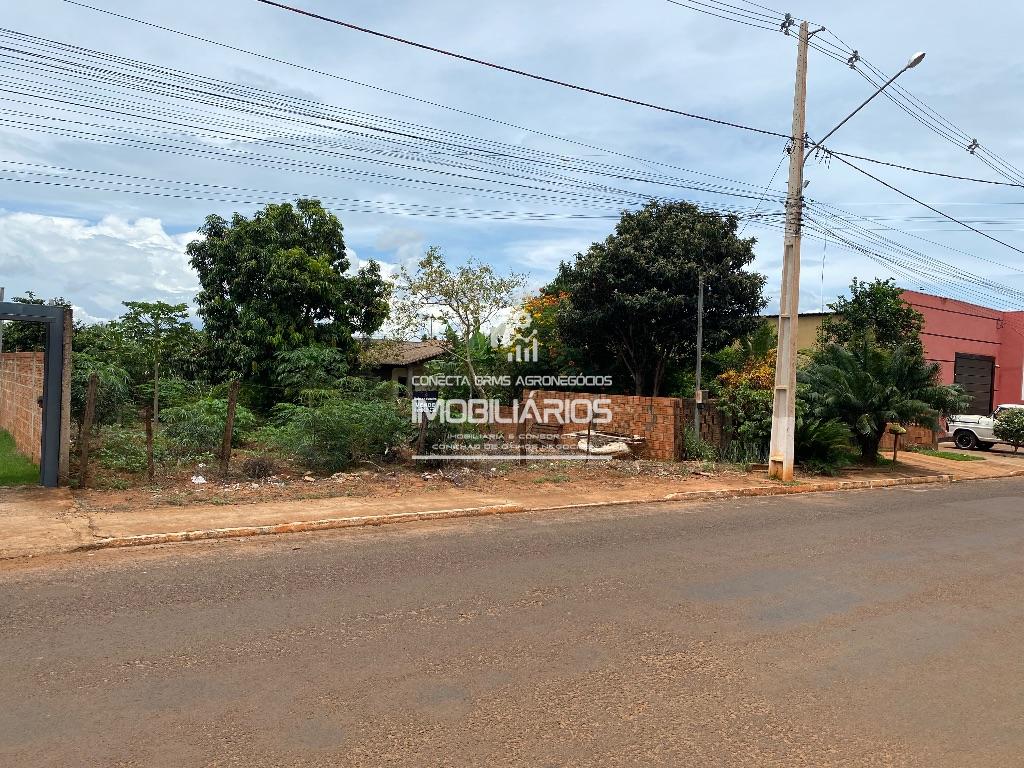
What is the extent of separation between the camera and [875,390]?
17.5 m

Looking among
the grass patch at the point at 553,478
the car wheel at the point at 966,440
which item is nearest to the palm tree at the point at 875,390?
the grass patch at the point at 553,478

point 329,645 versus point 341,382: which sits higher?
point 341,382

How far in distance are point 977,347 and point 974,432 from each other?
578 centimetres

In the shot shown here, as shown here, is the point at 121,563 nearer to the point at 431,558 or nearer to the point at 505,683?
the point at 431,558

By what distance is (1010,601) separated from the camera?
22.0 feet

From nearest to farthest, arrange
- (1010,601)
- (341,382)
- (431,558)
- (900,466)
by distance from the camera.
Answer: (1010,601)
(431,558)
(341,382)
(900,466)

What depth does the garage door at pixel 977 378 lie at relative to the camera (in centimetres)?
Result: 3031

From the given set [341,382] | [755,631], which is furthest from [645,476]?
[755,631]

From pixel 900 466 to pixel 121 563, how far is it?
1804cm

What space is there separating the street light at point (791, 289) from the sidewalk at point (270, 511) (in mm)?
969

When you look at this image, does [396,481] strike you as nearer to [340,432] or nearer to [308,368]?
[340,432]

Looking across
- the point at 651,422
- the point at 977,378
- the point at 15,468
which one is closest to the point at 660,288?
the point at 651,422

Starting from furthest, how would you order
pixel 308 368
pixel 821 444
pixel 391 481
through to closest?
pixel 308 368 → pixel 821 444 → pixel 391 481

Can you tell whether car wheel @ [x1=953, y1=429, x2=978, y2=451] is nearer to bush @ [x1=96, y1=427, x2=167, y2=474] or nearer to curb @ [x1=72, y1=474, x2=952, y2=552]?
curb @ [x1=72, y1=474, x2=952, y2=552]
